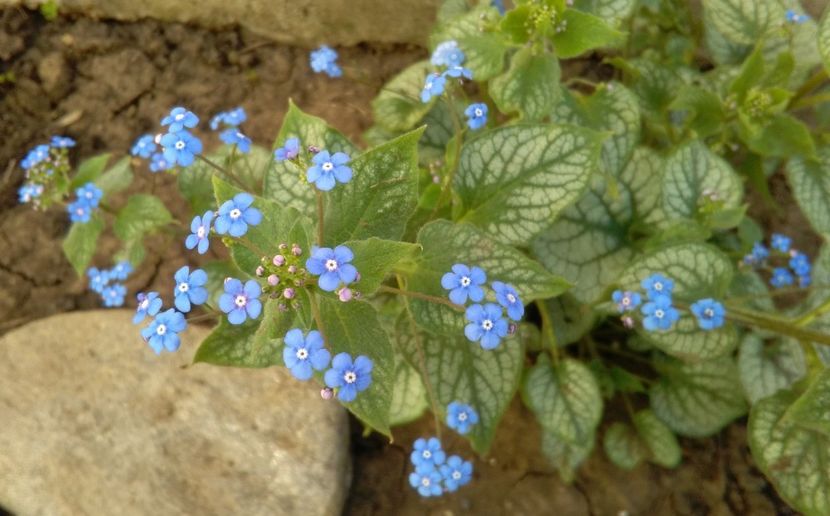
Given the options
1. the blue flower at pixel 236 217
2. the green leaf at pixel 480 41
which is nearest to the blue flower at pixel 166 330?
the blue flower at pixel 236 217

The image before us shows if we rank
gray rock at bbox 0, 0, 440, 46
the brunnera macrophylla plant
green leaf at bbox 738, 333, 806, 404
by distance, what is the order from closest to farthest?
1. the brunnera macrophylla plant
2. green leaf at bbox 738, 333, 806, 404
3. gray rock at bbox 0, 0, 440, 46

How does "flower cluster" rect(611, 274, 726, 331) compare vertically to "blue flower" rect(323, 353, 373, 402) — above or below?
below

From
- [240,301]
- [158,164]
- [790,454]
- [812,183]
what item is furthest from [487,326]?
[812,183]

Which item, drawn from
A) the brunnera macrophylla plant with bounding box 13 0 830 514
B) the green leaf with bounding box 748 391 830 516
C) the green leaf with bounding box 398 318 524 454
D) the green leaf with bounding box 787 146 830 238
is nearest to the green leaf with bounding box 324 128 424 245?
the brunnera macrophylla plant with bounding box 13 0 830 514

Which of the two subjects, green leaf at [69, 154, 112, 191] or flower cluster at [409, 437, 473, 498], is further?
green leaf at [69, 154, 112, 191]

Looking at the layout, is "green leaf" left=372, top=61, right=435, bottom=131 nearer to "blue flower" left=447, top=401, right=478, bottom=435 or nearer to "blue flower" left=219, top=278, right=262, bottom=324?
"blue flower" left=447, top=401, right=478, bottom=435

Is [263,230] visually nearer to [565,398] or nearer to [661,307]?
[661,307]

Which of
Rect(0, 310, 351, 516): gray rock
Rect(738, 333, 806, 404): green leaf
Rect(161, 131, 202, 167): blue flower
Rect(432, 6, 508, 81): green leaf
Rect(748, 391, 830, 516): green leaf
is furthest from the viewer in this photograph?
Rect(0, 310, 351, 516): gray rock

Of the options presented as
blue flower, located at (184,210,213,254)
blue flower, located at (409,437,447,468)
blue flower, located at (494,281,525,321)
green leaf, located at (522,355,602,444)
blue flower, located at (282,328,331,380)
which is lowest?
green leaf, located at (522,355,602,444)
